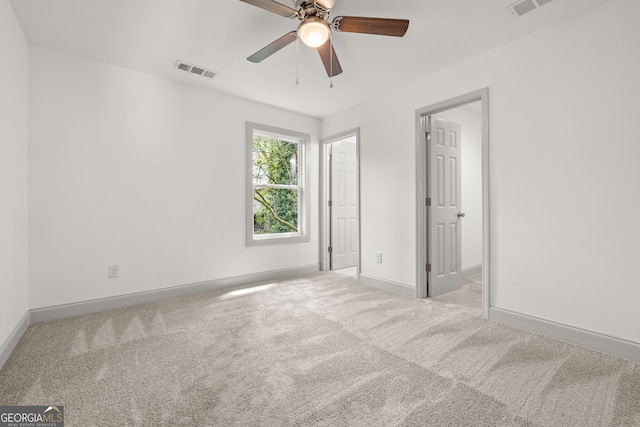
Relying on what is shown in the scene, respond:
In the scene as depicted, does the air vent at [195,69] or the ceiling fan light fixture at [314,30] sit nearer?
the ceiling fan light fixture at [314,30]

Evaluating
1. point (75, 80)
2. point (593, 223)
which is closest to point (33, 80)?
point (75, 80)

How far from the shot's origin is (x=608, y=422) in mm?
1376

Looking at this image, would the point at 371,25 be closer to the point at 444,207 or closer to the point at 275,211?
the point at 444,207

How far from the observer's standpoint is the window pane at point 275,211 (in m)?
4.24

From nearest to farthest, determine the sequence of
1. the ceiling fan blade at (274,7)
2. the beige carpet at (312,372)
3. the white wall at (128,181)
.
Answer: the beige carpet at (312,372)
the ceiling fan blade at (274,7)
the white wall at (128,181)

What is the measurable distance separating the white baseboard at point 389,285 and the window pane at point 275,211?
1.42m

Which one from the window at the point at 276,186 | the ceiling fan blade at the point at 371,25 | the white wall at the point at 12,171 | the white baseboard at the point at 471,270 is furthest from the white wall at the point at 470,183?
the white wall at the point at 12,171

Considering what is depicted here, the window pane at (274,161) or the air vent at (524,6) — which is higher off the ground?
the air vent at (524,6)

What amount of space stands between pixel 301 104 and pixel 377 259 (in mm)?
2459

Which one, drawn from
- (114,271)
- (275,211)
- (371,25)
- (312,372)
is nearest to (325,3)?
(371,25)

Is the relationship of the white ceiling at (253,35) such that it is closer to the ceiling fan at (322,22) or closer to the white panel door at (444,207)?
the ceiling fan at (322,22)

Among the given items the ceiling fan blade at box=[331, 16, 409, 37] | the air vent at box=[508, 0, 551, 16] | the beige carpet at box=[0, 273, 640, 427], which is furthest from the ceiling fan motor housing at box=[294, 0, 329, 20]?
the beige carpet at box=[0, 273, 640, 427]

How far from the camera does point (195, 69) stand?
3.06 metres

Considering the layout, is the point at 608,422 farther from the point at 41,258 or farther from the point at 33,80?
the point at 33,80
